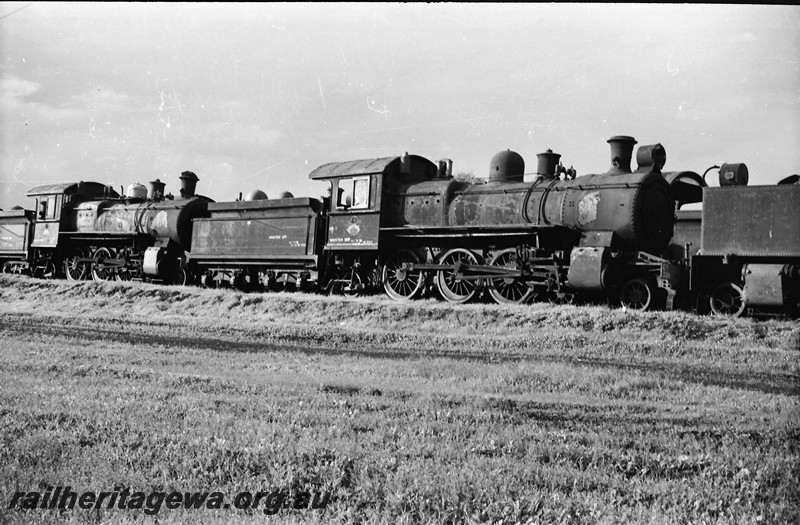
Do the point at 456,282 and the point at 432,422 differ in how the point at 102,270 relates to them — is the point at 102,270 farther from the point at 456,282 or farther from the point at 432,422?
the point at 432,422

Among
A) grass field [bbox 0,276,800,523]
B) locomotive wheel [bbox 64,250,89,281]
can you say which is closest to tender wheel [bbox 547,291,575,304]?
grass field [bbox 0,276,800,523]

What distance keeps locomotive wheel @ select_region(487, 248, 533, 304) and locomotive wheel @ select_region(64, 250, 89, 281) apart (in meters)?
18.5

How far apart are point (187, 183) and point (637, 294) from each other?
1814 centimetres

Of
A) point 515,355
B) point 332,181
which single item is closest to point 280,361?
point 515,355

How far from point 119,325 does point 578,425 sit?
11585mm

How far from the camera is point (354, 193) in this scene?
57.2 ft

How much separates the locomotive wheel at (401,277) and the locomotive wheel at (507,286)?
1991 millimetres

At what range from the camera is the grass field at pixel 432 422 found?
3.99m

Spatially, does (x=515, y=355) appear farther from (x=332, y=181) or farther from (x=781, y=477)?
(x=332, y=181)

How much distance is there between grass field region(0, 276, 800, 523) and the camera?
3.99 metres

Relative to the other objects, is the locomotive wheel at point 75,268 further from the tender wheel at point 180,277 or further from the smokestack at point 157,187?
the tender wheel at point 180,277

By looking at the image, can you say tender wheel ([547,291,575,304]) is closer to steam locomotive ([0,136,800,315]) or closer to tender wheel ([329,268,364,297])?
steam locomotive ([0,136,800,315])

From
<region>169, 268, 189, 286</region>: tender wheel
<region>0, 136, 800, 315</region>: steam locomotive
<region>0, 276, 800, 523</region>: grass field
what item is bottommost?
<region>0, 276, 800, 523</region>: grass field

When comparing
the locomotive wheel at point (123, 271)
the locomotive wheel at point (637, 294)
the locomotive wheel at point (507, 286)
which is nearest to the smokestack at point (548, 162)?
the locomotive wheel at point (507, 286)
